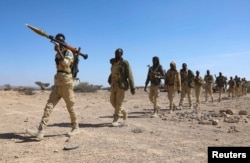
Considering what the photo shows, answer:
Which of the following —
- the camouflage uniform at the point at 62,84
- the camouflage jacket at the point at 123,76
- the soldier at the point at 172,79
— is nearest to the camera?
the camouflage uniform at the point at 62,84

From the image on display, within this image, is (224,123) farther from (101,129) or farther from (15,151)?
(15,151)

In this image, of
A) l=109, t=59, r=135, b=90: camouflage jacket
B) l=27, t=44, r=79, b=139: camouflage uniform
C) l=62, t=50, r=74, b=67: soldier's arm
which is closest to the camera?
l=62, t=50, r=74, b=67: soldier's arm

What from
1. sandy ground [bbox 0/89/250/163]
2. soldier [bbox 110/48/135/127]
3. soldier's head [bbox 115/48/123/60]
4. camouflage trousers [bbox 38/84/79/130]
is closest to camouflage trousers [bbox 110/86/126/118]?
soldier [bbox 110/48/135/127]

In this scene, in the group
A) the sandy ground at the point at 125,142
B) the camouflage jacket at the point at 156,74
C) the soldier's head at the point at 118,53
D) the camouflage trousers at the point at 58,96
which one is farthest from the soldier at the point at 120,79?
the camouflage jacket at the point at 156,74

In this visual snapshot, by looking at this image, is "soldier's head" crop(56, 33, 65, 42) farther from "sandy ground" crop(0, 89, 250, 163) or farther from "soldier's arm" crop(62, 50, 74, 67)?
"sandy ground" crop(0, 89, 250, 163)

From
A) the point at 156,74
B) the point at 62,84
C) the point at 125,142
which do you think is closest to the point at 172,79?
the point at 156,74

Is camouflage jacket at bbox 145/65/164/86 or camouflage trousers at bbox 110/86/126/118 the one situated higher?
camouflage jacket at bbox 145/65/164/86

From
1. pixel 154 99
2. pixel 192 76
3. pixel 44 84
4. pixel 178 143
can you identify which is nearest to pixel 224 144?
pixel 178 143

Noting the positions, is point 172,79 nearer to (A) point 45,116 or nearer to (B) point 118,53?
(B) point 118,53


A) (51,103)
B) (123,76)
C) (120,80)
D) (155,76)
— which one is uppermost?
(155,76)

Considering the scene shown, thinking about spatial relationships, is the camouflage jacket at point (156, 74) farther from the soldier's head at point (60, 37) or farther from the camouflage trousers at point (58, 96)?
the soldier's head at point (60, 37)

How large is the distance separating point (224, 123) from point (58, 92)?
4.91 metres

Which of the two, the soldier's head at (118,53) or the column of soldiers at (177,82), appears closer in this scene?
the soldier's head at (118,53)

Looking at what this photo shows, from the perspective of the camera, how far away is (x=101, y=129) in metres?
8.91
